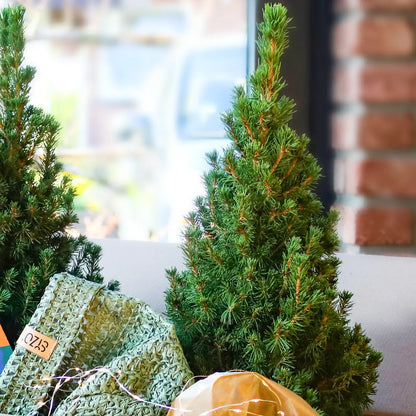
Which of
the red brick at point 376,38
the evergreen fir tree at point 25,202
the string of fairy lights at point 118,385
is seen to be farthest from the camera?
the red brick at point 376,38

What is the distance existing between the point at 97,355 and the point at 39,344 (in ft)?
0.18

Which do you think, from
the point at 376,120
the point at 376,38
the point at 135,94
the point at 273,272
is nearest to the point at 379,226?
the point at 376,120

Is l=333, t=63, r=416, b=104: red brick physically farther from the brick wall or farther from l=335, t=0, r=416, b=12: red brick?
l=335, t=0, r=416, b=12: red brick

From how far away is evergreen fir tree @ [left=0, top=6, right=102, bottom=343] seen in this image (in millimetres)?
771

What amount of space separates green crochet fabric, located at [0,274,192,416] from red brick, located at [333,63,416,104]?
99 cm

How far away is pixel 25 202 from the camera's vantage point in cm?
79

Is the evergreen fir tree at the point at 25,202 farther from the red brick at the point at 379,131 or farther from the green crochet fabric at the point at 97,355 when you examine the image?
the red brick at the point at 379,131

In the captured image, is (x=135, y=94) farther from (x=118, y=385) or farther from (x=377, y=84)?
(x=118, y=385)

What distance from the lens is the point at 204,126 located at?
1812 millimetres

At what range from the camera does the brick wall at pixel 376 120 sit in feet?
5.08

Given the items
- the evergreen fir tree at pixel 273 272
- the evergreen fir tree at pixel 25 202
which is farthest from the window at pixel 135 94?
the evergreen fir tree at pixel 273 272

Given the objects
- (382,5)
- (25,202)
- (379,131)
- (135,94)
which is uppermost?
(382,5)

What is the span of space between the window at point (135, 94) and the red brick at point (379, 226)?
1.26ft

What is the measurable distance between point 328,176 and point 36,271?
0.96 meters
